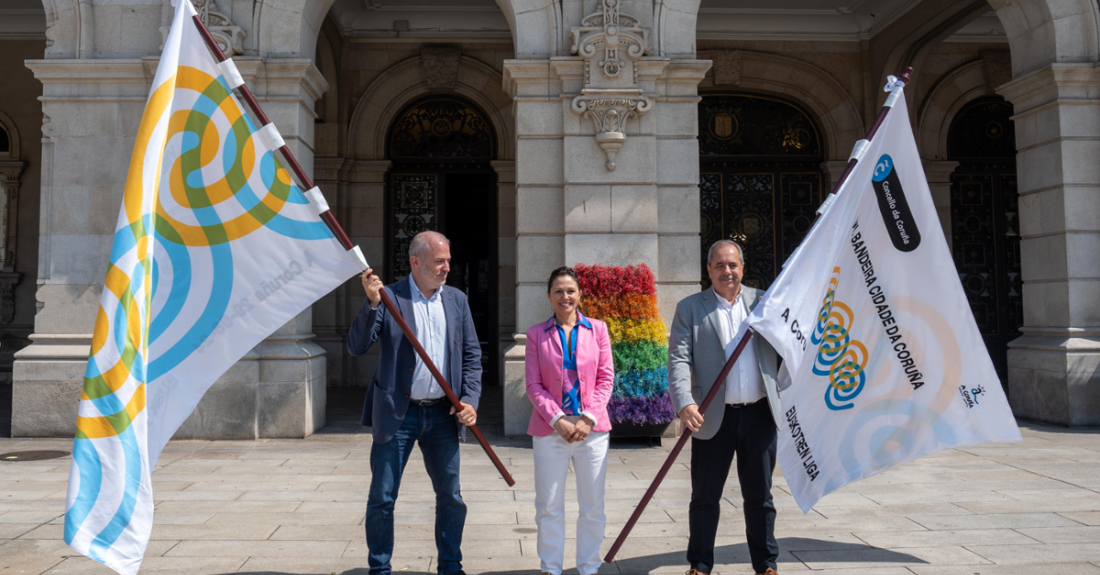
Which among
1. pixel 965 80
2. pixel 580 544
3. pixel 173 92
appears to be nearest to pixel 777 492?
pixel 580 544

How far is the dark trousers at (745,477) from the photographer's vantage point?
4223 millimetres

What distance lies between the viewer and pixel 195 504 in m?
5.96

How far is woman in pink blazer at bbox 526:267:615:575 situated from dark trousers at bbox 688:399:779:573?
0.55 metres

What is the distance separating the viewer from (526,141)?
30.0ft

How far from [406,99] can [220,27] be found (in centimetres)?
537

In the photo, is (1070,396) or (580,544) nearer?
(580,544)

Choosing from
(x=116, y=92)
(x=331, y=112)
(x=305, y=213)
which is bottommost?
(x=305, y=213)

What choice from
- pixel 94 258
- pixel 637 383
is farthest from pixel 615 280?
pixel 94 258

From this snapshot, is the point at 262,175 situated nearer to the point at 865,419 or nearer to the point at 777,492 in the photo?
the point at 865,419

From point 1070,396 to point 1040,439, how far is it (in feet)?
3.42

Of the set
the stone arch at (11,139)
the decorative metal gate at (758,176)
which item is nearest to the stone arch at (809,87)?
the decorative metal gate at (758,176)

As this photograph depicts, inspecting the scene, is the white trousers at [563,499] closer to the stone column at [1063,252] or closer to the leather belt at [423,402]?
the leather belt at [423,402]

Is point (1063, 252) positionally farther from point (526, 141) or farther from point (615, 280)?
point (526, 141)

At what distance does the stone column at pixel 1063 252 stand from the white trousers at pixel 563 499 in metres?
7.78
